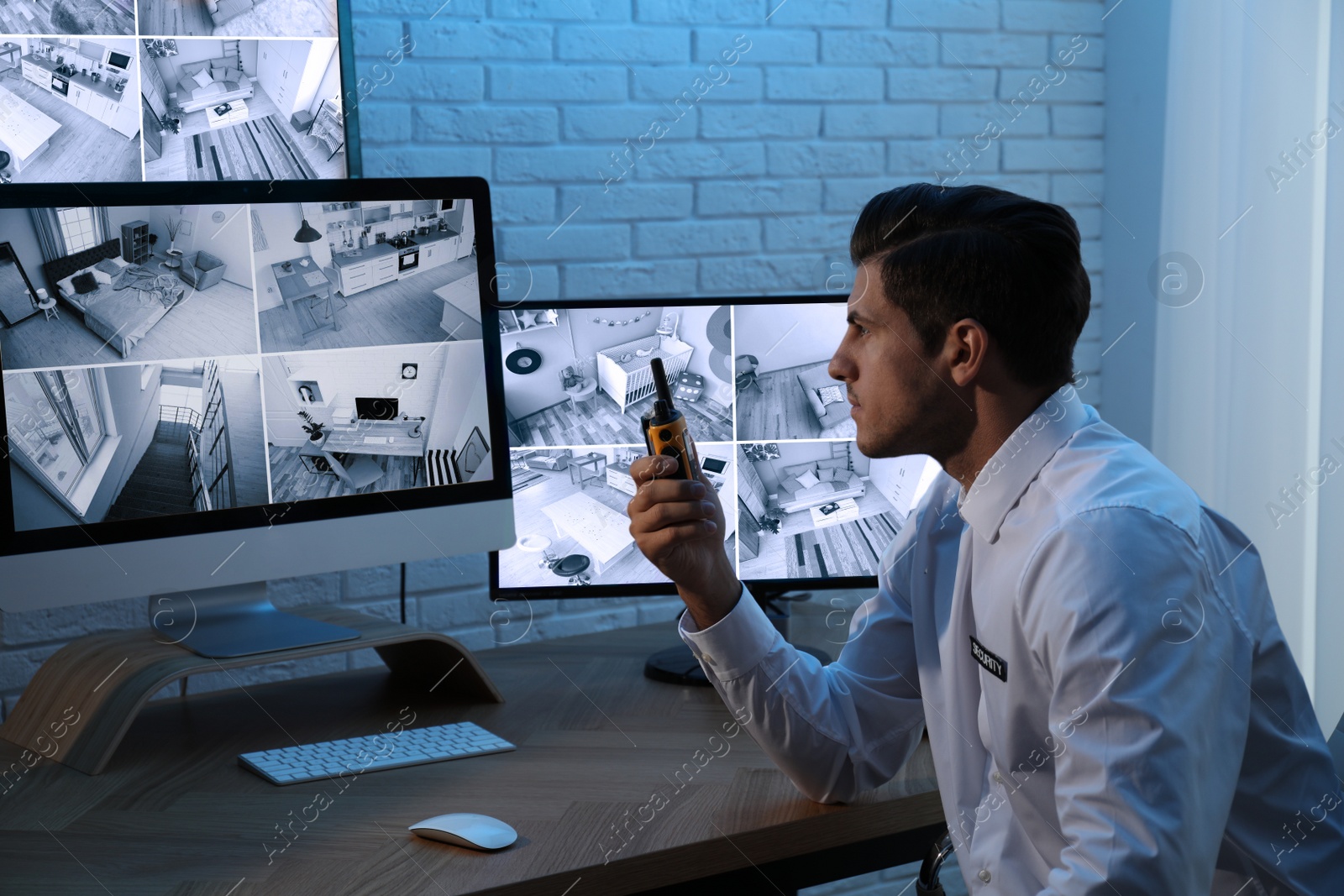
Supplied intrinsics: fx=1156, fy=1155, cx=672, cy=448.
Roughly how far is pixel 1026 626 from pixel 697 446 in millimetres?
591

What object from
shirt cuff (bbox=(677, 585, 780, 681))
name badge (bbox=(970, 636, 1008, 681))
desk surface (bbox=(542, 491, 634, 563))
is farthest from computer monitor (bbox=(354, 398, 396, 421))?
name badge (bbox=(970, 636, 1008, 681))

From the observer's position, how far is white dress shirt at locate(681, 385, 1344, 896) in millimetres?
751

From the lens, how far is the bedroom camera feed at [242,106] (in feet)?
5.30

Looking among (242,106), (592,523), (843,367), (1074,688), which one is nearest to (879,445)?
(843,367)

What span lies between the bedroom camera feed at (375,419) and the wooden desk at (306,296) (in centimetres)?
3

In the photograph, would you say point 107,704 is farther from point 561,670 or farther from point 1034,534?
point 1034,534

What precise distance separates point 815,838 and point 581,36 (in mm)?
1408

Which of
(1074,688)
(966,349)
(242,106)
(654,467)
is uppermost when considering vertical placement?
(242,106)


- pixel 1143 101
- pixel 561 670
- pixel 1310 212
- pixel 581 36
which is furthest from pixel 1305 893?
pixel 1143 101

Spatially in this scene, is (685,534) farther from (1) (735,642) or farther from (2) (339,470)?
(2) (339,470)

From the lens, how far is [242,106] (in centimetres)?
166

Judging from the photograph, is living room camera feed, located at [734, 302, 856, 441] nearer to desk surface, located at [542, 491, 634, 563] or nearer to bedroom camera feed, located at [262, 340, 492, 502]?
desk surface, located at [542, 491, 634, 563]

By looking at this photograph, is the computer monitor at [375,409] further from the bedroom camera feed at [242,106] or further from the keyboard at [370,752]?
the bedroom camera feed at [242,106]

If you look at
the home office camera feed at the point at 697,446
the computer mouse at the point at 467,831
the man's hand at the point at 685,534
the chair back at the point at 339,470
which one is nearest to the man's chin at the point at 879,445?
the man's hand at the point at 685,534
